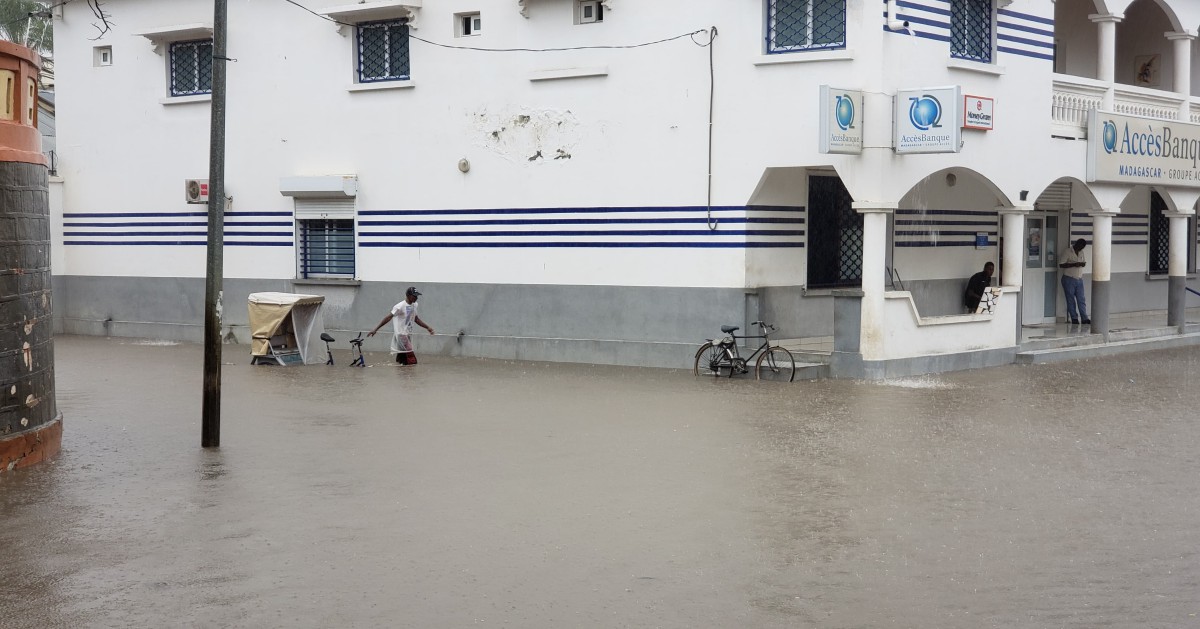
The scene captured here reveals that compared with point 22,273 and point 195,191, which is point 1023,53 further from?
point 22,273

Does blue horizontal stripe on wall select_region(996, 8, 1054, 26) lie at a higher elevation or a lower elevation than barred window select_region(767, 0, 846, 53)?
higher

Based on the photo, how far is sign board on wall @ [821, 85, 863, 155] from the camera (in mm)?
16641

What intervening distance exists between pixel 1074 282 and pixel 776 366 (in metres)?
8.43

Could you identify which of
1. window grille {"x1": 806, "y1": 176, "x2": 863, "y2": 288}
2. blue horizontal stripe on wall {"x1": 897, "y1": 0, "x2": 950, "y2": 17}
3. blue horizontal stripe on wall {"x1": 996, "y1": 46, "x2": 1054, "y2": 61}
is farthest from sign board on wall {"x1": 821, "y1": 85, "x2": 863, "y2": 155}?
blue horizontal stripe on wall {"x1": 996, "y1": 46, "x2": 1054, "y2": 61}

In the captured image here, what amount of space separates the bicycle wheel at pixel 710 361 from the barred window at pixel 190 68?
10.7 meters

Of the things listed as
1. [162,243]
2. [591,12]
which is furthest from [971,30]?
[162,243]

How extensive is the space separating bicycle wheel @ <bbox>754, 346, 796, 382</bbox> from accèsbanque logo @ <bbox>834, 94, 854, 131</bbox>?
2879 mm

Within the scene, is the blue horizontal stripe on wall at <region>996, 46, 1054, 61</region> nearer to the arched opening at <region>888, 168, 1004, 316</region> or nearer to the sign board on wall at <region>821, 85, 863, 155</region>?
the arched opening at <region>888, 168, 1004, 316</region>

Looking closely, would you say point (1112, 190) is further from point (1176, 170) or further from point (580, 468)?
point (580, 468)

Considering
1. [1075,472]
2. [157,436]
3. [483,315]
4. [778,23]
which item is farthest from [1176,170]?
[157,436]

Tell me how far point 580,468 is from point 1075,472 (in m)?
3.93

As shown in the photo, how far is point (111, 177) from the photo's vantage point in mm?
25047

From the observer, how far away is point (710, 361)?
17719 mm

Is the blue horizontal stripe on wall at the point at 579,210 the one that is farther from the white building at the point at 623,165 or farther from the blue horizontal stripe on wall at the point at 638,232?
the blue horizontal stripe on wall at the point at 638,232
